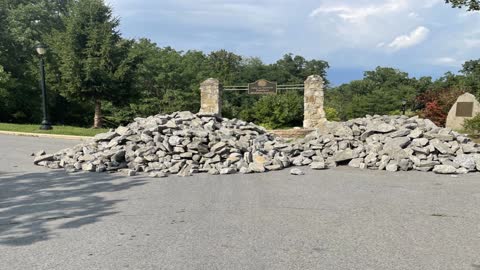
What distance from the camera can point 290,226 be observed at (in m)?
4.56

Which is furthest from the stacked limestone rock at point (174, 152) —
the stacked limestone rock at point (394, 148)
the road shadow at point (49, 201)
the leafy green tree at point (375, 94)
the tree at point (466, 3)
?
the leafy green tree at point (375, 94)

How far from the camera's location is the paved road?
3617 millimetres

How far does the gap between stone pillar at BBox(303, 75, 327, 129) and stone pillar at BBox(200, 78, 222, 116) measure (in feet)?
14.9

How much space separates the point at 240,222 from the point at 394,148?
5.58 meters

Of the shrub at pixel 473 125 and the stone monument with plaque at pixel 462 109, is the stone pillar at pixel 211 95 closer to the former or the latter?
the shrub at pixel 473 125

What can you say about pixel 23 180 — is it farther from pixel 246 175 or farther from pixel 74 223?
pixel 246 175

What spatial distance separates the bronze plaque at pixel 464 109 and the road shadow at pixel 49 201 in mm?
18977

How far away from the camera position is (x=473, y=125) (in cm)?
1561

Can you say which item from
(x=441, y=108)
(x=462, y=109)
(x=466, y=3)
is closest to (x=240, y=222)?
(x=466, y=3)

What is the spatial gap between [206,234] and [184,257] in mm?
668

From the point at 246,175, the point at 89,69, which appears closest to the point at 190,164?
the point at 246,175

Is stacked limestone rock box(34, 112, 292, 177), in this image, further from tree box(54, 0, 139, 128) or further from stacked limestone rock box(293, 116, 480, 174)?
tree box(54, 0, 139, 128)

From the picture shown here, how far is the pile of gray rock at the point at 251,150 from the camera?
844 cm

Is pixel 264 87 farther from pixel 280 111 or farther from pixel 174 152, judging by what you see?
pixel 174 152
